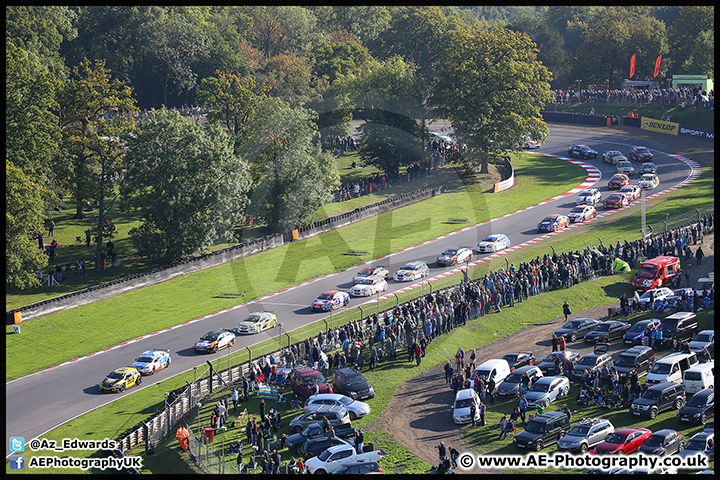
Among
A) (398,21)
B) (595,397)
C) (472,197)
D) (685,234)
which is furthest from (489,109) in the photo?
(398,21)

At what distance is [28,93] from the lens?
6431 centimetres

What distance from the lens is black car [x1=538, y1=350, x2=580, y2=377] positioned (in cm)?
3712

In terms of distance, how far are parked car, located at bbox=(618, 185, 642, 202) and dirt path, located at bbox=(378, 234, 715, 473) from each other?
958 inches

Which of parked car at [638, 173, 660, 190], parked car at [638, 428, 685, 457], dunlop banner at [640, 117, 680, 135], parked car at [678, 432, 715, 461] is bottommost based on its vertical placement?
parked car at [638, 428, 685, 457]

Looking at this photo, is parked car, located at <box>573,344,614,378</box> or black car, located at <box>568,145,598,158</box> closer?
parked car, located at <box>573,344,614,378</box>

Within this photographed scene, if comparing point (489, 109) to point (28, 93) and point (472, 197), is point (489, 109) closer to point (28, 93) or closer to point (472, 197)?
point (472, 197)

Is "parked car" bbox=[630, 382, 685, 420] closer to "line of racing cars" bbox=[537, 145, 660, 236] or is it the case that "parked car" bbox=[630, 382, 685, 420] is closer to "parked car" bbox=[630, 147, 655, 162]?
"line of racing cars" bbox=[537, 145, 660, 236]

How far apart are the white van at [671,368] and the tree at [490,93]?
44791mm

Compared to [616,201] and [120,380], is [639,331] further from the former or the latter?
[616,201]

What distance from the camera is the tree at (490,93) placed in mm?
A: 78375

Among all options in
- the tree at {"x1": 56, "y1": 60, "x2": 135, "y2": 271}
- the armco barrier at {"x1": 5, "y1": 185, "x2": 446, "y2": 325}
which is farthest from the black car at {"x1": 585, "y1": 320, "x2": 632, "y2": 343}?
the tree at {"x1": 56, "y1": 60, "x2": 135, "y2": 271}

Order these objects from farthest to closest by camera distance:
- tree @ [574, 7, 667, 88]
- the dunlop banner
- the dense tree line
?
tree @ [574, 7, 667, 88] < the dunlop banner < the dense tree line

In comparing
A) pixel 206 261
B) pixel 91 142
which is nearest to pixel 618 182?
pixel 206 261

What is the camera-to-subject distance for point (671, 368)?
113ft
